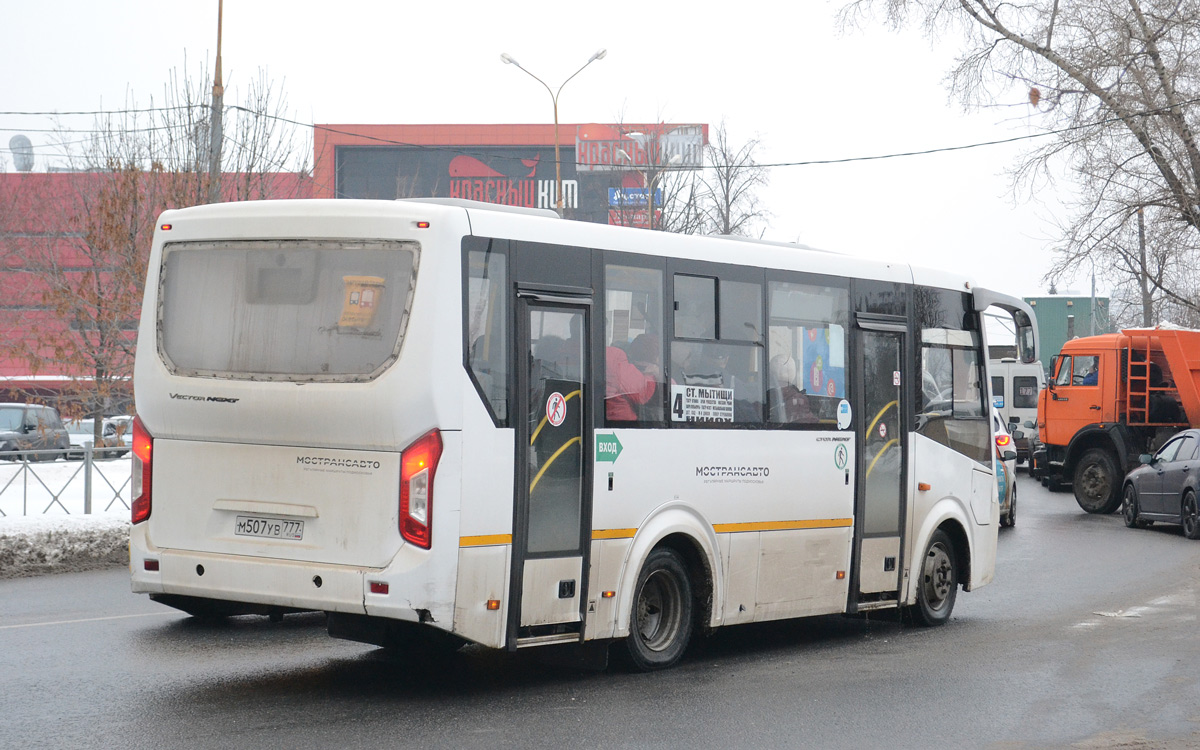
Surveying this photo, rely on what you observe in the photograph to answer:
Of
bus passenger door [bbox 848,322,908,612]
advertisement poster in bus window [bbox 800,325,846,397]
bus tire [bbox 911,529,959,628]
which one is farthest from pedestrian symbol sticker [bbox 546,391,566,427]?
bus tire [bbox 911,529,959,628]

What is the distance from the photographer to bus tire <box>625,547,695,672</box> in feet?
28.4

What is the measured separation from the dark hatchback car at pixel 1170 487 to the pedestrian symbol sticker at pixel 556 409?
49.2ft

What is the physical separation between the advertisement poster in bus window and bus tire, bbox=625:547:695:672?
74.4 inches

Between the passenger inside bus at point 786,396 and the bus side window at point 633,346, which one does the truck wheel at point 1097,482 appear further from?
the bus side window at point 633,346

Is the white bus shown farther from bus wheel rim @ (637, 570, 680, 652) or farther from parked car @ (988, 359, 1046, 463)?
parked car @ (988, 359, 1046, 463)

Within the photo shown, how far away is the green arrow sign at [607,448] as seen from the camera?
26.9ft

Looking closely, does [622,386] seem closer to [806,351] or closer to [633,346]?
[633,346]

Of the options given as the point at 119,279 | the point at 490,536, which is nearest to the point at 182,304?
the point at 490,536

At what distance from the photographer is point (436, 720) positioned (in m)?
7.20

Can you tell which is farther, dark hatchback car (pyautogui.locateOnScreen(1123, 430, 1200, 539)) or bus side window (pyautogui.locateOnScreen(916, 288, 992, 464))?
dark hatchback car (pyautogui.locateOnScreen(1123, 430, 1200, 539))

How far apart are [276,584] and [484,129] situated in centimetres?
8697

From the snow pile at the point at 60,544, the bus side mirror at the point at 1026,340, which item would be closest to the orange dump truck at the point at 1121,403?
the bus side mirror at the point at 1026,340

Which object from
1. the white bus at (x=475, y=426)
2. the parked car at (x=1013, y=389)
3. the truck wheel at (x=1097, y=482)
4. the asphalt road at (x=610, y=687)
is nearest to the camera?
the asphalt road at (x=610, y=687)

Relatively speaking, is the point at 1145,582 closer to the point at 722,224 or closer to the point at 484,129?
the point at 722,224
